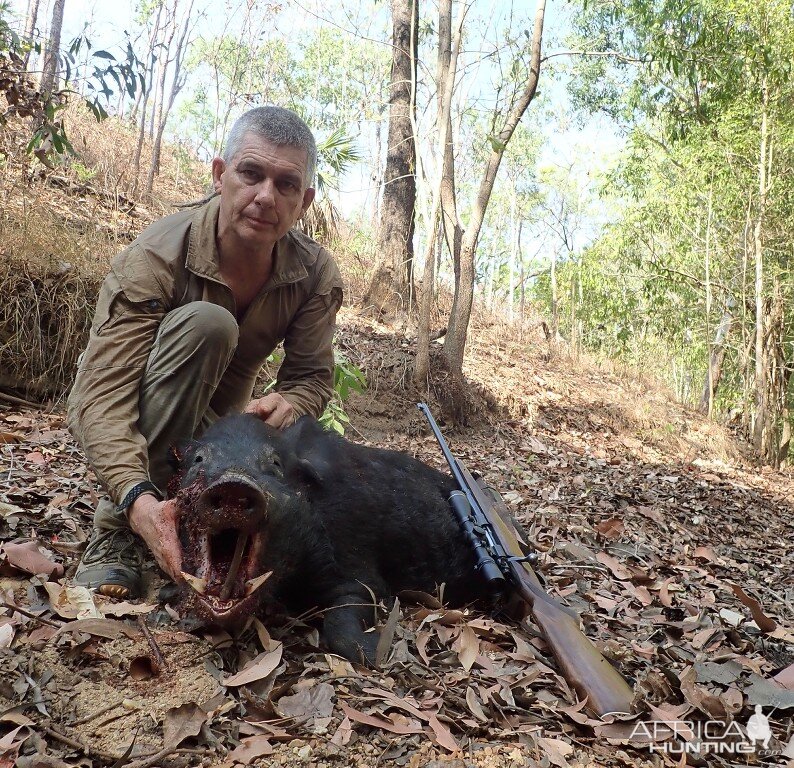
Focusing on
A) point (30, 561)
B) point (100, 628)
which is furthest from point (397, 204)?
point (100, 628)

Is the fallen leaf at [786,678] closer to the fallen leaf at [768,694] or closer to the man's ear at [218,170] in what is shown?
the fallen leaf at [768,694]

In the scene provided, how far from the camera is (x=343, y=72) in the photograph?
32.7 metres

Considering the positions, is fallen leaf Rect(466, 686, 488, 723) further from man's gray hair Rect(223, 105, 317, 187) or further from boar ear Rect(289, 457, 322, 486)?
man's gray hair Rect(223, 105, 317, 187)

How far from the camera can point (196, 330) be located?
2586 millimetres

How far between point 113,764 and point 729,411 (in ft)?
45.6

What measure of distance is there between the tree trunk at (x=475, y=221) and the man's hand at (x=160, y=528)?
5076mm

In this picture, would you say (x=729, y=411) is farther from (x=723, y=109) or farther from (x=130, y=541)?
(x=130, y=541)

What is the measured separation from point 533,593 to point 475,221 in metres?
5.08

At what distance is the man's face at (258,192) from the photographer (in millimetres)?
2809

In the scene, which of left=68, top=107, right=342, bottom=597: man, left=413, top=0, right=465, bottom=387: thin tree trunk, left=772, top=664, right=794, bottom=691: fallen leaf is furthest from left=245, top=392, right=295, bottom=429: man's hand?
left=413, top=0, right=465, bottom=387: thin tree trunk

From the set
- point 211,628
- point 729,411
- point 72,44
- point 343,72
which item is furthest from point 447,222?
point 343,72

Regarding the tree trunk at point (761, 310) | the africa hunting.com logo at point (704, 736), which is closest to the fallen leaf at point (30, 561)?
the africa hunting.com logo at point (704, 736)

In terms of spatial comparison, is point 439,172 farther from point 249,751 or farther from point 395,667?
point 249,751

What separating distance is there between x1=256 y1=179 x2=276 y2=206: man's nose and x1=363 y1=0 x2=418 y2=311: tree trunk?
640 cm
